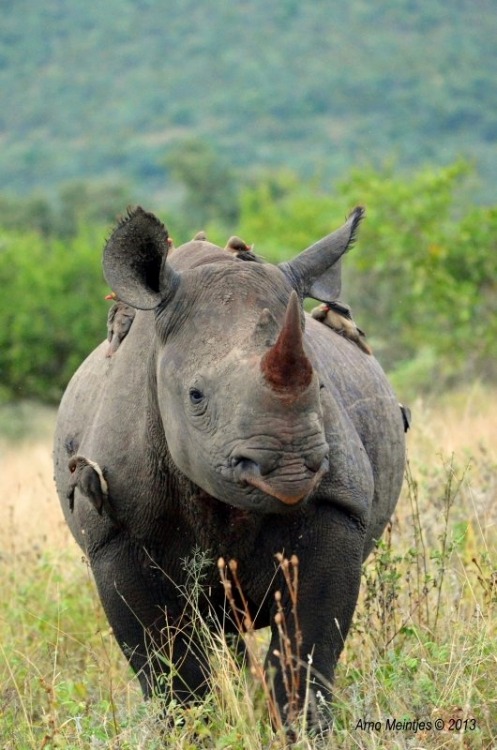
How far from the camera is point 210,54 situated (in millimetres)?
121250

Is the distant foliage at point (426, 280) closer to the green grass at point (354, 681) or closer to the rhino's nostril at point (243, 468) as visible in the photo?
the green grass at point (354, 681)

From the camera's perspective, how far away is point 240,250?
16.8 feet

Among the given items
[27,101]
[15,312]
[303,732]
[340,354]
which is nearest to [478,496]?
[340,354]

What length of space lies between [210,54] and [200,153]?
154 ft

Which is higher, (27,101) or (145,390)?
(27,101)

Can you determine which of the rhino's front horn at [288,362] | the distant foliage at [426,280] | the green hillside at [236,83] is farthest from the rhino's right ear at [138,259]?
the green hillside at [236,83]

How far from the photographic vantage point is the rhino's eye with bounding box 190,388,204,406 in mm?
4445

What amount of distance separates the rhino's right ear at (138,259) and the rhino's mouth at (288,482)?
91cm

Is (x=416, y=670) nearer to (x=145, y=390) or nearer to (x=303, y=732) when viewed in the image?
(x=303, y=732)

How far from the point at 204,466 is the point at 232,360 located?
0.38m

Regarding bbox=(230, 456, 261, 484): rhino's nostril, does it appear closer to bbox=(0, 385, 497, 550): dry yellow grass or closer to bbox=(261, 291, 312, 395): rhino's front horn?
bbox=(261, 291, 312, 395): rhino's front horn

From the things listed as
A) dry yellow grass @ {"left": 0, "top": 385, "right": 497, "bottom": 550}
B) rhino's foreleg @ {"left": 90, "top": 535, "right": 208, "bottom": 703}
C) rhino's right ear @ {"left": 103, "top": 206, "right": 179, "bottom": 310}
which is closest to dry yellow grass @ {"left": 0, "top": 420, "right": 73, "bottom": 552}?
dry yellow grass @ {"left": 0, "top": 385, "right": 497, "bottom": 550}

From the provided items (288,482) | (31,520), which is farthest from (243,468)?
(31,520)

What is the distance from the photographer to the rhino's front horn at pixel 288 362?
161 inches
